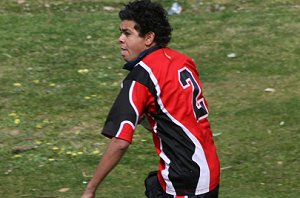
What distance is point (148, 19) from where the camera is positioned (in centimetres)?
443

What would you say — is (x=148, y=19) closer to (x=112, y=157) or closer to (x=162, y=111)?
(x=162, y=111)

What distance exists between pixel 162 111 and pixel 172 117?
7 centimetres

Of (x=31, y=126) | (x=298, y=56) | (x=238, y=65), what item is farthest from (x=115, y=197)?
(x=298, y=56)

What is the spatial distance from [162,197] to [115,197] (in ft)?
7.66

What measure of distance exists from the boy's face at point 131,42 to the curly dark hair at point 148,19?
29 mm

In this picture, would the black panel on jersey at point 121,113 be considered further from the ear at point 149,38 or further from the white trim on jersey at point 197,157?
the ear at point 149,38

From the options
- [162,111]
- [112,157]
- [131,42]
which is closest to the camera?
[112,157]

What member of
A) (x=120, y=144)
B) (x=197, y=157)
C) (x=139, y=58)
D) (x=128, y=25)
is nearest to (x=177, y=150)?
(x=197, y=157)

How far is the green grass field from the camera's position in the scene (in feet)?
24.3

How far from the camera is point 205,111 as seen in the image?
14.8ft

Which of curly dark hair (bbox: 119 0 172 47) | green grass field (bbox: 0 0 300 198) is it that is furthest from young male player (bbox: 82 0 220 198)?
green grass field (bbox: 0 0 300 198)

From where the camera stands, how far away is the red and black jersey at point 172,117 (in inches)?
168

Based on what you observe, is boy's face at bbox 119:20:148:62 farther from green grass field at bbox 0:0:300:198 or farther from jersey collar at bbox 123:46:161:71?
green grass field at bbox 0:0:300:198

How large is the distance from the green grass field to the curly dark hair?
2.79 metres
